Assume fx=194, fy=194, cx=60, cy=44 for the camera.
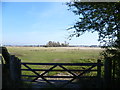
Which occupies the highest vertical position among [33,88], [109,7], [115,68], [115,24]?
[109,7]

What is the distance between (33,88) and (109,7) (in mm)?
5668

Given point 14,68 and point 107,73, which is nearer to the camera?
point 107,73

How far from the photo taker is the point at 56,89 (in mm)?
8406

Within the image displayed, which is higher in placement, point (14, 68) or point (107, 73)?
point (14, 68)

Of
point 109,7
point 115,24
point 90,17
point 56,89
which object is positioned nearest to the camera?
point 56,89

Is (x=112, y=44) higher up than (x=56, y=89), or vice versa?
(x=112, y=44)

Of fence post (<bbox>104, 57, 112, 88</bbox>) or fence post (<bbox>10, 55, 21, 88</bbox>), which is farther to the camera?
fence post (<bbox>10, 55, 21, 88</bbox>)

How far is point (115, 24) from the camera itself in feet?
35.7

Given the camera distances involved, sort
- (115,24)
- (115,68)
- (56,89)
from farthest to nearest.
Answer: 1. (115,24)
2. (115,68)
3. (56,89)

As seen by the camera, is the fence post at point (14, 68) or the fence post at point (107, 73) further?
the fence post at point (14, 68)

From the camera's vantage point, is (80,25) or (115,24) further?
(80,25)

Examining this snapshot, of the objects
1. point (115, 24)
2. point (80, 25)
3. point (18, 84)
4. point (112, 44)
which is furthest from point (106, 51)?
point (18, 84)

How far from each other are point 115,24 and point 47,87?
527 cm

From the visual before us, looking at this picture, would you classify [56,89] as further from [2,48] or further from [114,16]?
[114,16]
